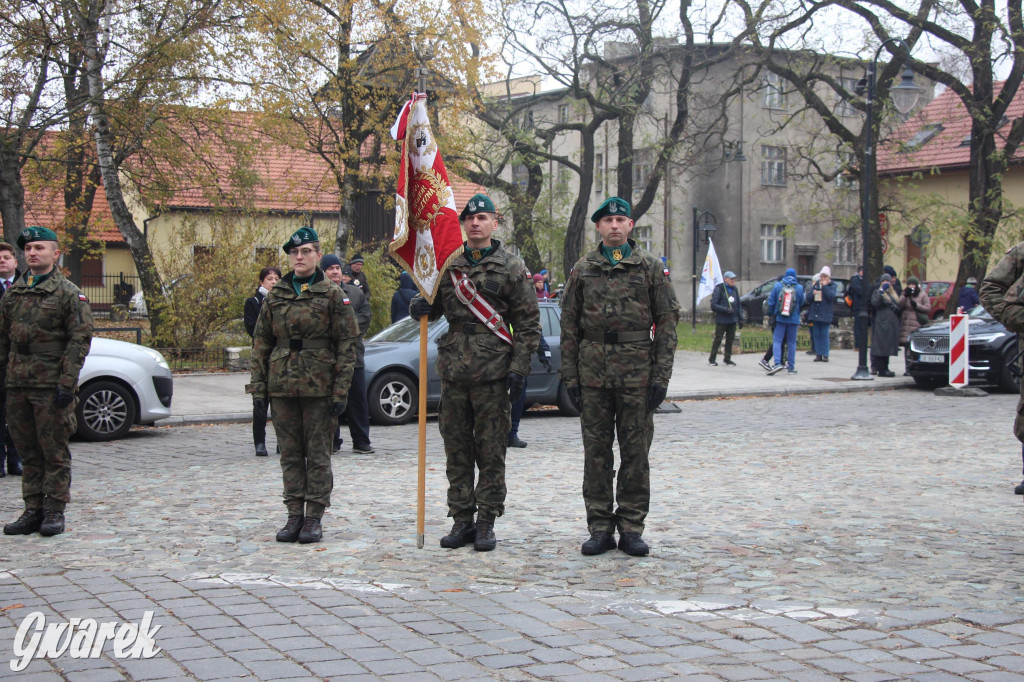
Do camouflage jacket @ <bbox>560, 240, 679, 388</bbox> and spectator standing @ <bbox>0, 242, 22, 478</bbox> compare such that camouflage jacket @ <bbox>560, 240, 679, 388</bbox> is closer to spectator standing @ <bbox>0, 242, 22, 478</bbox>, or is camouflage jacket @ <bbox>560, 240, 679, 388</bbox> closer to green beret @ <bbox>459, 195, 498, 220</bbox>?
green beret @ <bbox>459, 195, 498, 220</bbox>

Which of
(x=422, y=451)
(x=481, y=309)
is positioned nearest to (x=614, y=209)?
(x=481, y=309)

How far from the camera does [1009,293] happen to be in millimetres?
6934

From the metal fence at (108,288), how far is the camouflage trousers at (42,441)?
1113 inches

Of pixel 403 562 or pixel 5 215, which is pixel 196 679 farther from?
pixel 5 215

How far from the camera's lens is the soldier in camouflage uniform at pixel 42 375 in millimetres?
7039

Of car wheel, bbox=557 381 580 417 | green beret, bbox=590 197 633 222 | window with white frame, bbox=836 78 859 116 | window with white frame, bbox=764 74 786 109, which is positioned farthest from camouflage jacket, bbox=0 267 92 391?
window with white frame, bbox=764 74 786 109

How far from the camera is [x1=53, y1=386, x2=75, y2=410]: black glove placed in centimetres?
699

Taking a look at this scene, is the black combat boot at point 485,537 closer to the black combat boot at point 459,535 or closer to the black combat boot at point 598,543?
the black combat boot at point 459,535

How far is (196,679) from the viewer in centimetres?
427

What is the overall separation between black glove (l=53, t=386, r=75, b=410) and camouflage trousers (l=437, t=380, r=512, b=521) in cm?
246

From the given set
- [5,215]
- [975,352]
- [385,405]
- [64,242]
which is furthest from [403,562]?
[64,242]

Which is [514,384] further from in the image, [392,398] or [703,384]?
[703,384]

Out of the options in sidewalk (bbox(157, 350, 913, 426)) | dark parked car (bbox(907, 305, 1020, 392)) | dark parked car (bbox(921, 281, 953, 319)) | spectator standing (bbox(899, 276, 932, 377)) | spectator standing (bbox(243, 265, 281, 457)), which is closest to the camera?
spectator standing (bbox(243, 265, 281, 457))

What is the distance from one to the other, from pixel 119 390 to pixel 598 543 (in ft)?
25.1
